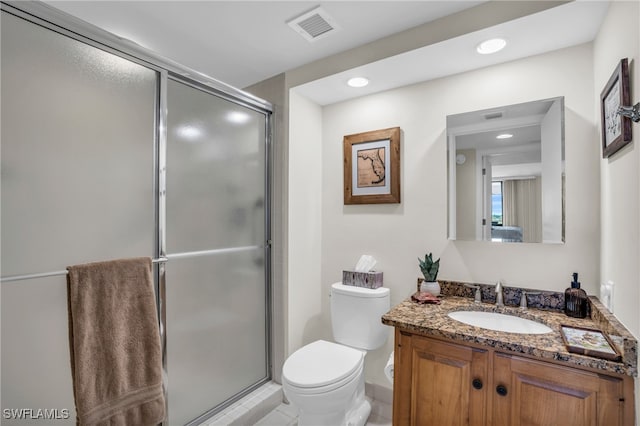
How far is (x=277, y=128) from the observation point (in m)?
2.27

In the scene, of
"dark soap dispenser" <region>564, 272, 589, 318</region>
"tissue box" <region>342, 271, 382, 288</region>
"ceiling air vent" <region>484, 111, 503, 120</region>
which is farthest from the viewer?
"tissue box" <region>342, 271, 382, 288</region>

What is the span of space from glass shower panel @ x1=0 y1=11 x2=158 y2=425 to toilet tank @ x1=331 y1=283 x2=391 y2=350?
50.8 inches

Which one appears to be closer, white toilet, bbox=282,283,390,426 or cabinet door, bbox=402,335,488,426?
cabinet door, bbox=402,335,488,426

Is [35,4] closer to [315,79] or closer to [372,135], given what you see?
[315,79]

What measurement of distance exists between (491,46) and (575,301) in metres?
1.37

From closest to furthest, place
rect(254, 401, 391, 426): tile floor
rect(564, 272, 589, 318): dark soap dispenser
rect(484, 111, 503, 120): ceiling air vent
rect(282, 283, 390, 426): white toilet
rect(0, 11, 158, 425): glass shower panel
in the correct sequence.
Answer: rect(0, 11, 158, 425): glass shower panel
rect(564, 272, 589, 318): dark soap dispenser
rect(282, 283, 390, 426): white toilet
rect(484, 111, 503, 120): ceiling air vent
rect(254, 401, 391, 426): tile floor

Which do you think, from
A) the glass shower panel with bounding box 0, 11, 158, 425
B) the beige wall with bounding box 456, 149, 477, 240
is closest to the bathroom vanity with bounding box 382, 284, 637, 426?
the beige wall with bounding box 456, 149, 477, 240

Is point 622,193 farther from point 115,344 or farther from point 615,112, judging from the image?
point 115,344

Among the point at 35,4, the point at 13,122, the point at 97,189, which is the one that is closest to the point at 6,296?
the point at 97,189

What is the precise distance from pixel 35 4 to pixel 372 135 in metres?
1.83

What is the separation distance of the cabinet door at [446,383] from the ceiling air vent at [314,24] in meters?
1.68

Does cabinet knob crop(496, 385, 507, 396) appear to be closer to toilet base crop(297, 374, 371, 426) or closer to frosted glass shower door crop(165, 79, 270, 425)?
toilet base crop(297, 374, 371, 426)

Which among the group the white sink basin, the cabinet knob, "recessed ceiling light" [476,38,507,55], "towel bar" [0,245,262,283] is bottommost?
the cabinet knob

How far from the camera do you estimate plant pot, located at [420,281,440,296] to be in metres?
1.86
